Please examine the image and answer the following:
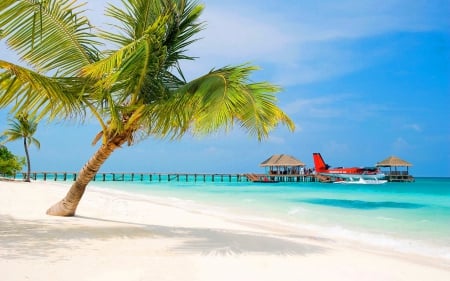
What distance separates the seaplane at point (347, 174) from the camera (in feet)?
176

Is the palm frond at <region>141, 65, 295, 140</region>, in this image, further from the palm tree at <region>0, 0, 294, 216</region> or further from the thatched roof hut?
the thatched roof hut

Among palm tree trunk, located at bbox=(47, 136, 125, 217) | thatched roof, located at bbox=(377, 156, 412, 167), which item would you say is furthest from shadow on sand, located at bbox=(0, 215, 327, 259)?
thatched roof, located at bbox=(377, 156, 412, 167)

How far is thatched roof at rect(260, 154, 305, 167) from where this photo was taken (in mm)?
50188

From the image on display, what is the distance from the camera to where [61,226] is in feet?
20.7

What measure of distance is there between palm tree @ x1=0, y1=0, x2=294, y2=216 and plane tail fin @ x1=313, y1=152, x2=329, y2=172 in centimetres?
5099

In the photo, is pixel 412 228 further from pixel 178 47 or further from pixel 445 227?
pixel 178 47

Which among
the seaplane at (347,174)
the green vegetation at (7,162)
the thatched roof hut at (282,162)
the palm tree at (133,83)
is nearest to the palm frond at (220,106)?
the palm tree at (133,83)

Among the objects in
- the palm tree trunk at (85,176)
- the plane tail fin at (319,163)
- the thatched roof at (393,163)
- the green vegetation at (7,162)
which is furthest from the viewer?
the plane tail fin at (319,163)

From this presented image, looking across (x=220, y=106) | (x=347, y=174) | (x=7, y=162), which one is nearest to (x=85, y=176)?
A: (x=220, y=106)

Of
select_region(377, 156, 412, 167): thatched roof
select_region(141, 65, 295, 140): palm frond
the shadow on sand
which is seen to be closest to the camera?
the shadow on sand

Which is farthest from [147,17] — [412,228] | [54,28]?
[412,228]

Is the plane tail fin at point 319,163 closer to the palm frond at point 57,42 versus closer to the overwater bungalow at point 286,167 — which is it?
the overwater bungalow at point 286,167

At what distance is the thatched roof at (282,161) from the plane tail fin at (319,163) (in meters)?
6.44

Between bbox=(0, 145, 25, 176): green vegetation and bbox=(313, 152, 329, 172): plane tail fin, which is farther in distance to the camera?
bbox=(313, 152, 329, 172): plane tail fin
